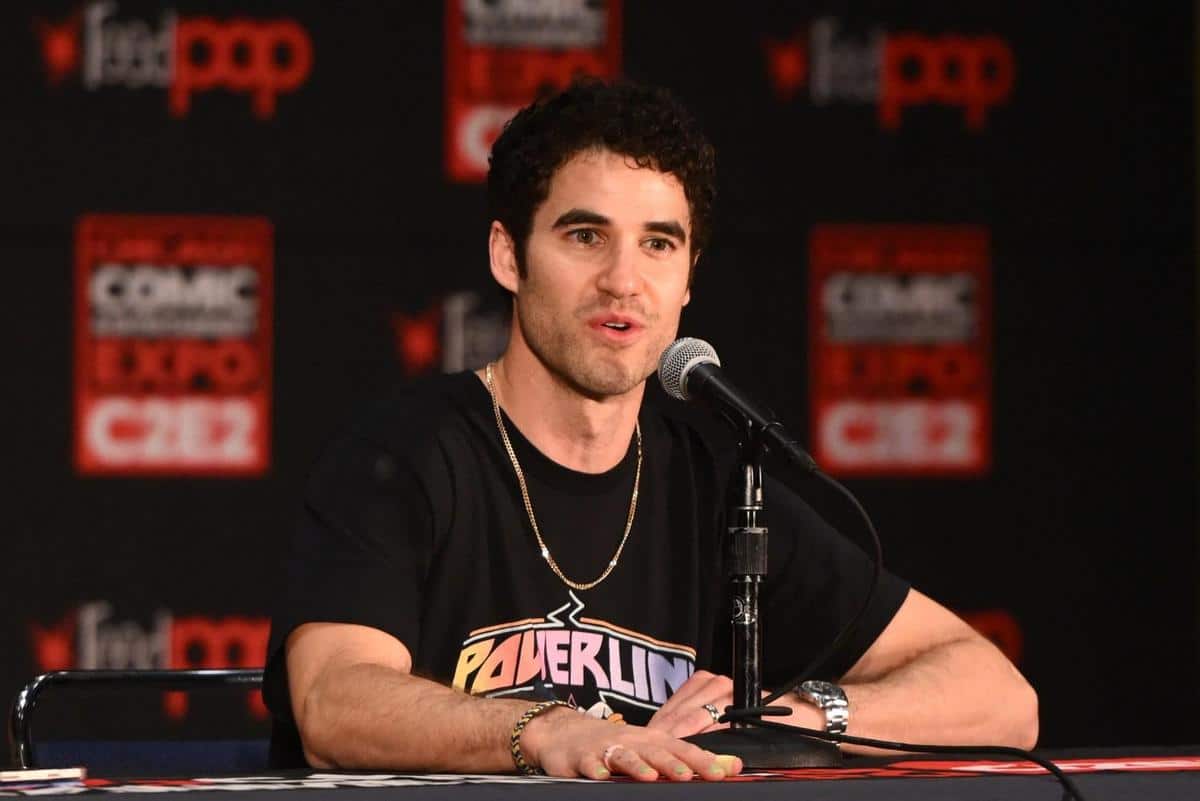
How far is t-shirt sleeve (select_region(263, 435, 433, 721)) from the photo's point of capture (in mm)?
2043

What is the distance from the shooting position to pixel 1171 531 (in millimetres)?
3896

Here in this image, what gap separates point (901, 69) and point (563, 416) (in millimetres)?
1891

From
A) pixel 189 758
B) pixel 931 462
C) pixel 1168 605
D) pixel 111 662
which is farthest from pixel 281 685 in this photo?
pixel 1168 605

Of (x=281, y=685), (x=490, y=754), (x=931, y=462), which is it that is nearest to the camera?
(x=490, y=754)

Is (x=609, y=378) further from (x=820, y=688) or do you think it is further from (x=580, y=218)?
(x=820, y=688)

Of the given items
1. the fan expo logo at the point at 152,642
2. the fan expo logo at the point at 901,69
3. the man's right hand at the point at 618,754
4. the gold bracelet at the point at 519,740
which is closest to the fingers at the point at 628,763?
the man's right hand at the point at 618,754

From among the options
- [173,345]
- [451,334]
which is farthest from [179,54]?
[451,334]

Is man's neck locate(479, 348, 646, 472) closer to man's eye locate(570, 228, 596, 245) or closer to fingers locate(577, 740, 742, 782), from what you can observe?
man's eye locate(570, 228, 596, 245)

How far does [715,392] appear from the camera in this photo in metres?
1.84

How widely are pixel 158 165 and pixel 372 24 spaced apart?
547mm

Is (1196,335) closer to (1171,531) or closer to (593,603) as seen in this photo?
(1171,531)

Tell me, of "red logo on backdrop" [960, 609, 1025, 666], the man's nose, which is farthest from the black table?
"red logo on backdrop" [960, 609, 1025, 666]

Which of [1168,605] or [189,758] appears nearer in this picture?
[189,758]

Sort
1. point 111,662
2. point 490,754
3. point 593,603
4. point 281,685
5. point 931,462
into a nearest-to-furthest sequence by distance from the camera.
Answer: point 490,754, point 281,685, point 593,603, point 111,662, point 931,462
